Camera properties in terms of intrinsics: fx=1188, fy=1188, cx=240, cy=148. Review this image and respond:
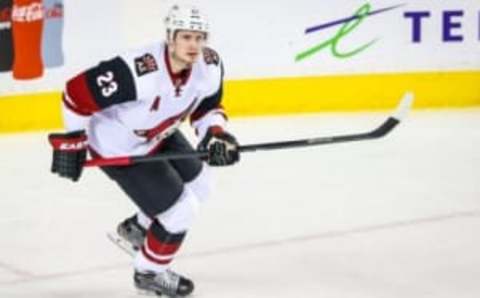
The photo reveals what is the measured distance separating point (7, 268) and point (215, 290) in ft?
2.58

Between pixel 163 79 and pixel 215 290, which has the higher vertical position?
pixel 163 79

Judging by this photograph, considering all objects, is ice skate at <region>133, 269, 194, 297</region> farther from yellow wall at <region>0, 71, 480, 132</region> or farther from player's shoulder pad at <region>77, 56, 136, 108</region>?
yellow wall at <region>0, 71, 480, 132</region>

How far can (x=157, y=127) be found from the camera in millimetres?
3502

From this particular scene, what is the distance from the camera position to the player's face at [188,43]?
3.30 meters

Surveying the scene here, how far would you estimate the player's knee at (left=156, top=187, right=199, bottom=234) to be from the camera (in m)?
3.44

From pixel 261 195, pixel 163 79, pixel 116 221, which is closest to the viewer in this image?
pixel 163 79

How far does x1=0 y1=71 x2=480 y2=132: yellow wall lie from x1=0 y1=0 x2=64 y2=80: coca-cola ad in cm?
115

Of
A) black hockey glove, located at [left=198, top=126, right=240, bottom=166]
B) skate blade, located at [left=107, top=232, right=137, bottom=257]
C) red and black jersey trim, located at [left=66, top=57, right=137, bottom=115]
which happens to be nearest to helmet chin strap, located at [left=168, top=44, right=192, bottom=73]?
red and black jersey trim, located at [left=66, top=57, right=137, bottom=115]

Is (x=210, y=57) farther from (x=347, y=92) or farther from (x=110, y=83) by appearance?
(x=347, y=92)

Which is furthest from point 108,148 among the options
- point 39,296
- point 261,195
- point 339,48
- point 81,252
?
point 339,48

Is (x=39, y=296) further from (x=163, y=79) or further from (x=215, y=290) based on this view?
(x=163, y=79)

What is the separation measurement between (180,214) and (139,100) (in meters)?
0.35

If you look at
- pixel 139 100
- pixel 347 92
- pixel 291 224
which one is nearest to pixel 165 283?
pixel 139 100

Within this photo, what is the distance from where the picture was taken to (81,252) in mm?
4215
